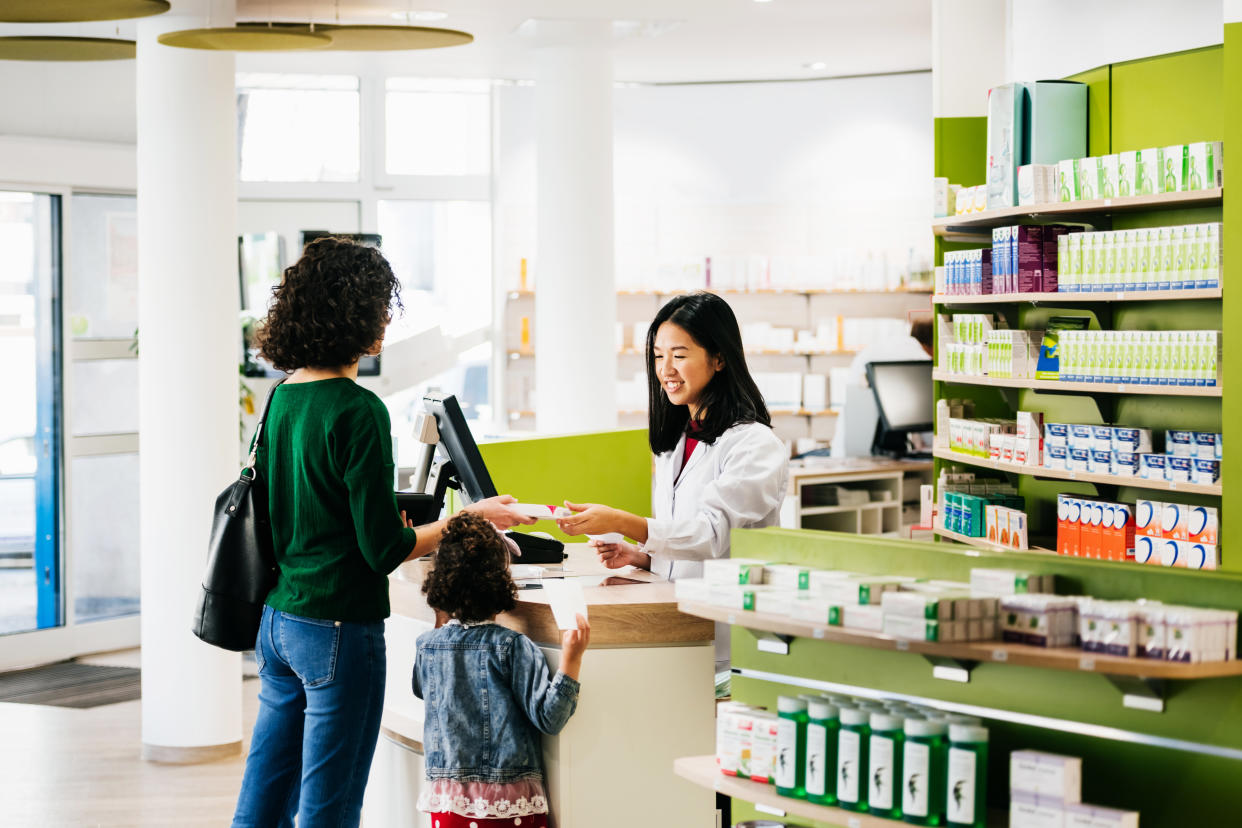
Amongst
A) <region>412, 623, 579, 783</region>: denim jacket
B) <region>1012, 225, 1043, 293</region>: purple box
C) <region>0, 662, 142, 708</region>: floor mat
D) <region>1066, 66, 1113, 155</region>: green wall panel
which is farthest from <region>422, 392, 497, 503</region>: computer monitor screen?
<region>0, 662, 142, 708</region>: floor mat

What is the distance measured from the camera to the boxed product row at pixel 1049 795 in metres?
2.36

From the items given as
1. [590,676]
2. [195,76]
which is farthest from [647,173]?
[590,676]

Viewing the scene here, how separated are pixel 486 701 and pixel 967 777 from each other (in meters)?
1.21

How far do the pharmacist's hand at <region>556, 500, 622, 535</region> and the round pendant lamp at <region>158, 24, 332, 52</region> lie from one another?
2.48 m

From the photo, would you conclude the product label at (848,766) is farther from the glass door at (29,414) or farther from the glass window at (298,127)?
the glass window at (298,127)

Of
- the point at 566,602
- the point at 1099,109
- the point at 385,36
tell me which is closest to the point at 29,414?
the point at 385,36

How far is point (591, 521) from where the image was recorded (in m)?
3.47

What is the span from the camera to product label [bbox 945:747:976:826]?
247 cm

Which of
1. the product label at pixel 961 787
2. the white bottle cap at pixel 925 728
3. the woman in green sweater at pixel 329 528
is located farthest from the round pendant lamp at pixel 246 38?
the product label at pixel 961 787

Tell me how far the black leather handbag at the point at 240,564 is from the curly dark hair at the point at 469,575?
0.39 m

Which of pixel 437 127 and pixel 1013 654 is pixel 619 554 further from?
pixel 437 127

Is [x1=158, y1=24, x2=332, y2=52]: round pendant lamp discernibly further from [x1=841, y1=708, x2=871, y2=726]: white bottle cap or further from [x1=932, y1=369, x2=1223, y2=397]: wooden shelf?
[x1=841, y1=708, x2=871, y2=726]: white bottle cap

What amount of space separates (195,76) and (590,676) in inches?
140

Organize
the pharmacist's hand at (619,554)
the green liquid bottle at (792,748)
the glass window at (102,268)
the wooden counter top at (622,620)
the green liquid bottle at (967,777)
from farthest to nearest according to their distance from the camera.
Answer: the glass window at (102,268)
the pharmacist's hand at (619,554)
the wooden counter top at (622,620)
the green liquid bottle at (792,748)
the green liquid bottle at (967,777)
